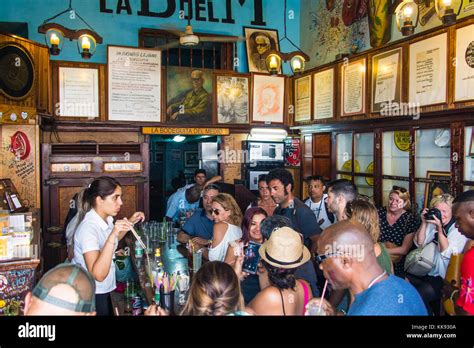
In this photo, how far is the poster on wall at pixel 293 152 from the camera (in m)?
9.05

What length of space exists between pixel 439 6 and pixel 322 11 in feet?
15.4

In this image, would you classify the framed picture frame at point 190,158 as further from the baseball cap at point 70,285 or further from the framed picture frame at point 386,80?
the baseball cap at point 70,285

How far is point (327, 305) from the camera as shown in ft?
7.55

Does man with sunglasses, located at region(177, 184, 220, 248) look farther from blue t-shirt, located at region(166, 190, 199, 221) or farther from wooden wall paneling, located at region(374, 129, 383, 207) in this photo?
wooden wall paneling, located at region(374, 129, 383, 207)

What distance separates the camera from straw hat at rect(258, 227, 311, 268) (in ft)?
8.14

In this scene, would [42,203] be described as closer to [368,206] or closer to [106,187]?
[106,187]

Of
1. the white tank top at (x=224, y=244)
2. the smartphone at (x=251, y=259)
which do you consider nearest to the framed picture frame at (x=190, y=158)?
the white tank top at (x=224, y=244)

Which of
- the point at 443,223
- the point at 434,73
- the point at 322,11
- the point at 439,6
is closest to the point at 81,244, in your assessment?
the point at 443,223

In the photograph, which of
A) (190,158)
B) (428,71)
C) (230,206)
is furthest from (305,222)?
(190,158)

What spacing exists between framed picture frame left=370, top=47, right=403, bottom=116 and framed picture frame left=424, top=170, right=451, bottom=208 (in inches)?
45.7

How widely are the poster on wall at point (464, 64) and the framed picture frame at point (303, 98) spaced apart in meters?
3.30

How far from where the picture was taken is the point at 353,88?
6988 mm

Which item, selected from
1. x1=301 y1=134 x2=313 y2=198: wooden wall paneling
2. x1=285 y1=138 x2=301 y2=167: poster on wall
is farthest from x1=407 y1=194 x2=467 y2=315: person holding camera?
x1=285 y1=138 x2=301 y2=167: poster on wall
